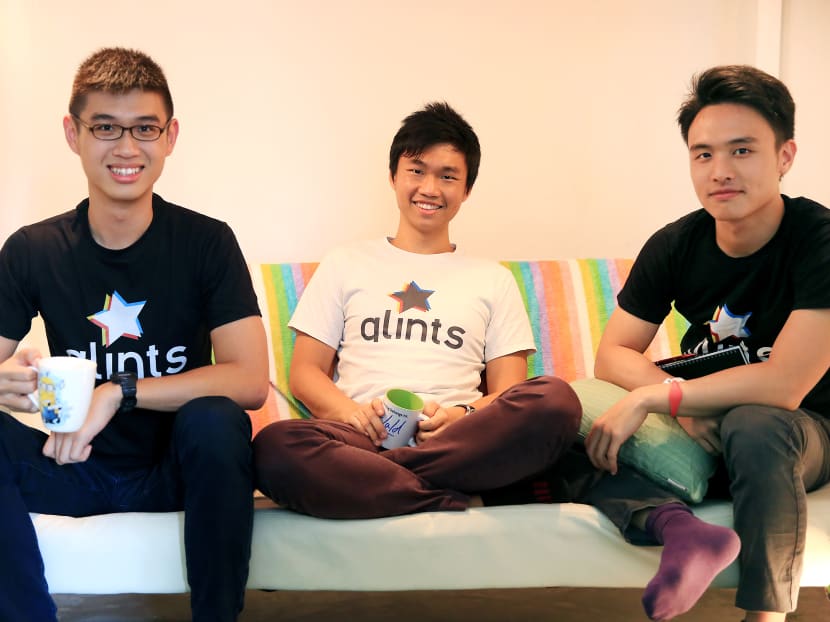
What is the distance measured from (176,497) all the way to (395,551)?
0.42 m

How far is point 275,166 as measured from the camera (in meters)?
2.92

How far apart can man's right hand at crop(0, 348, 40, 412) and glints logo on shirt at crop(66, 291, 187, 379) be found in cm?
19

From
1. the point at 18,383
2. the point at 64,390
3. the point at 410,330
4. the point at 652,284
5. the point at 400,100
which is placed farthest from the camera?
the point at 400,100

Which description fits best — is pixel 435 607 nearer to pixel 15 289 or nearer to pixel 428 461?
pixel 428 461

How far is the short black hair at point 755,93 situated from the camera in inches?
76.7

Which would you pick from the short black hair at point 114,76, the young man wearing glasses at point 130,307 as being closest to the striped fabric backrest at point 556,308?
the young man wearing glasses at point 130,307

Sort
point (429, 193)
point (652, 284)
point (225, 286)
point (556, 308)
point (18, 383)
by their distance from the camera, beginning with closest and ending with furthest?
point (18, 383)
point (225, 286)
point (652, 284)
point (429, 193)
point (556, 308)

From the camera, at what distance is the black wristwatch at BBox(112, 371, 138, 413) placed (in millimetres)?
1748

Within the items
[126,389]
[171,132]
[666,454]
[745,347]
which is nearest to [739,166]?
[745,347]

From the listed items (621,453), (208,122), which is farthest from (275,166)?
(621,453)

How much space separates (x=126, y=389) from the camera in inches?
68.8

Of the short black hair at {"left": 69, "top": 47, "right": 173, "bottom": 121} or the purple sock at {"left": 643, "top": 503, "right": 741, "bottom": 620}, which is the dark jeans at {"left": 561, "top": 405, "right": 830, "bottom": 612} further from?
the short black hair at {"left": 69, "top": 47, "right": 173, "bottom": 121}

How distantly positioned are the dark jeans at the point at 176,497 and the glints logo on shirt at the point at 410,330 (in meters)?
0.54

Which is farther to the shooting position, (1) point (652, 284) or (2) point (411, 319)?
(2) point (411, 319)
